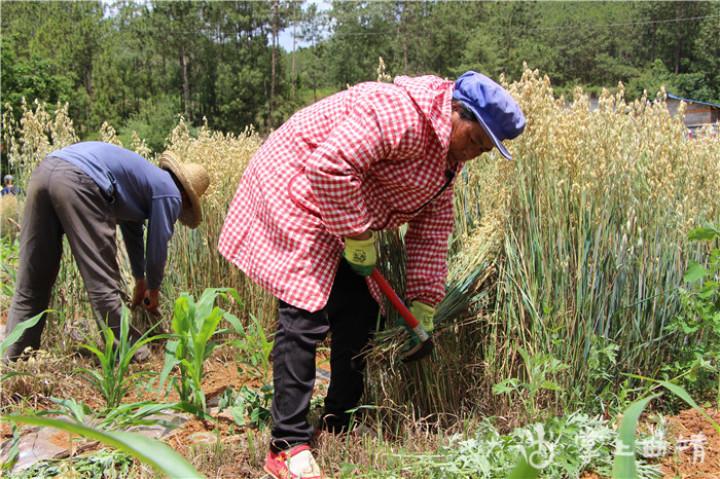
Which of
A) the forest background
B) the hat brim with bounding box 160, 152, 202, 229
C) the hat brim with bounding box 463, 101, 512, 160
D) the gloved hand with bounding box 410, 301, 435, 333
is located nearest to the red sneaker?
the gloved hand with bounding box 410, 301, 435, 333

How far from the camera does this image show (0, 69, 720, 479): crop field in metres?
2.11

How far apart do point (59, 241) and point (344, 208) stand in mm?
1786

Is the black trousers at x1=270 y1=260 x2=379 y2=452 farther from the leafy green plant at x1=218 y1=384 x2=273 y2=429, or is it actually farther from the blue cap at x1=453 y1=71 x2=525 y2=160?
the blue cap at x1=453 y1=71 x2=525 y2=160

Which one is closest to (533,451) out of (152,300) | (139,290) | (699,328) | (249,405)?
(699,328)

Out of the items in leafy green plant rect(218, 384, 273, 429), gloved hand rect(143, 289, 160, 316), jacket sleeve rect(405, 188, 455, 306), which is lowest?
leafy green plant rect(218, 384, 273, 429)

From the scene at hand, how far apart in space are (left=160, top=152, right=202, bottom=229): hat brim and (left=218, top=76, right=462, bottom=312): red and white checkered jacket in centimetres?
102

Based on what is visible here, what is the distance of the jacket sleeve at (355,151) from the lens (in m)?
1.91

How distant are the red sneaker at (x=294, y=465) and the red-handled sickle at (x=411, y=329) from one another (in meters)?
0.54

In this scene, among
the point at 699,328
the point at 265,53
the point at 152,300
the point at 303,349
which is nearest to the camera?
the point at 303,349

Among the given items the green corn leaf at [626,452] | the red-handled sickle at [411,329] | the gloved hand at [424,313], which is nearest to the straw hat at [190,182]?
the red-handled sickle at [411,329]

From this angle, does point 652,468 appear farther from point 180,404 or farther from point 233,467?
point 180,404

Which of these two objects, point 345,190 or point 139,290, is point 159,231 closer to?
point 139,290

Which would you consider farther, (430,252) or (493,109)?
(430,252)

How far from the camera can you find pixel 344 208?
1967mm
